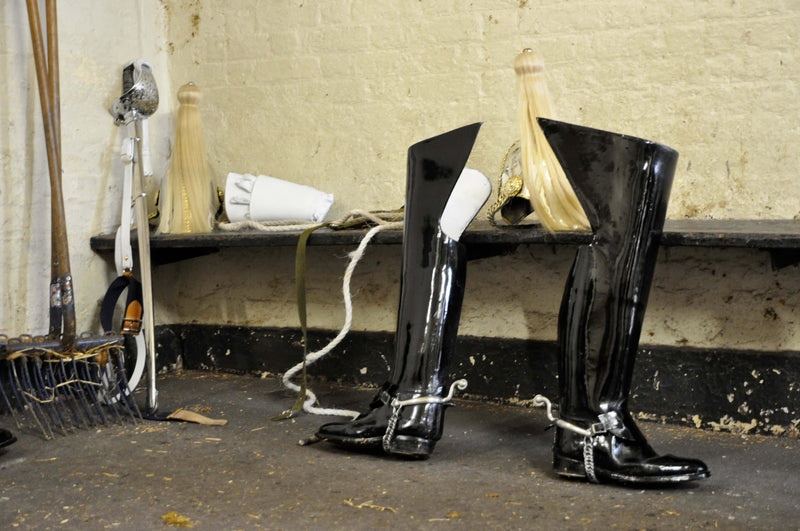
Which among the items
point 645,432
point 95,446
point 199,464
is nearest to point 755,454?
point 645,432

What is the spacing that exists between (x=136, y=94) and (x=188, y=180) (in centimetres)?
31

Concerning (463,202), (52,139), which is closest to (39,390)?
(52,139)

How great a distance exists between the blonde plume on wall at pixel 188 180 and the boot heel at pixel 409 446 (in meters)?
1.06

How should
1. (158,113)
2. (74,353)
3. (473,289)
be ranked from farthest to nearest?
1. (158,113)
2. (473,289)
3. (74,353)

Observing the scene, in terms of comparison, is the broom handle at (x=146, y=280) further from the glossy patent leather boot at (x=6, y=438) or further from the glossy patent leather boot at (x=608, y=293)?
the glossy patent leather boot at (x=608, y=293)

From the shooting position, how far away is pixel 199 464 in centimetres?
169

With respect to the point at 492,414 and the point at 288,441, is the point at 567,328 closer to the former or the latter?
the point at 492,414

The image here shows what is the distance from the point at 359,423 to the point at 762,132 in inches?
47.6

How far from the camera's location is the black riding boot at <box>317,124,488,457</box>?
1674mm

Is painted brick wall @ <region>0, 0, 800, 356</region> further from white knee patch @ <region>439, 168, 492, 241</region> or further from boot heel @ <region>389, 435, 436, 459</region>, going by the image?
boot heel @ <region>389, 435, 436, 459</region>

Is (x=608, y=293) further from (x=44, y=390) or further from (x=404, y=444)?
(x=44, y=390)

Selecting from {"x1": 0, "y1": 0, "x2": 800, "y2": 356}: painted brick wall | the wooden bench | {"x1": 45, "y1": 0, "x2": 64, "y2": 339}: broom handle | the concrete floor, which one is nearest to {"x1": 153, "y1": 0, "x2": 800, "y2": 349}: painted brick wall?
{"x1": 0, "y1": 0, "x2": 800, "y2": 356}: painted brick wall

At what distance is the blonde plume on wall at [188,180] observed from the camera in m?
2.39

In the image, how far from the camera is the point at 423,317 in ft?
5.72
